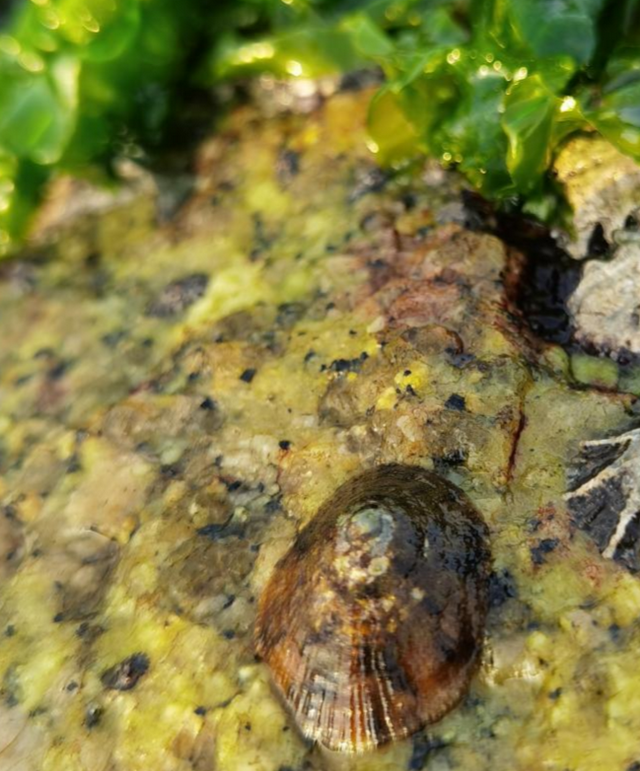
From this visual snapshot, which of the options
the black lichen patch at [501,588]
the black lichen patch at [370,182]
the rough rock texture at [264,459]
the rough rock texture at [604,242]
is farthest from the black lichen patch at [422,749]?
the black lichen patch at [370,182]

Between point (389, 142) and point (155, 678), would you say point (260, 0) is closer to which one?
point (389, 142)

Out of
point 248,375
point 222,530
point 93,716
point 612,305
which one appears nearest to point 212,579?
point 222,530

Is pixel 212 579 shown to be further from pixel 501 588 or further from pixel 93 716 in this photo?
pixel 501 588

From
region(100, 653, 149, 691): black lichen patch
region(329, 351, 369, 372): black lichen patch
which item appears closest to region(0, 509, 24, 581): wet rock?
region(100, 653, 149, 691): black lichen patch

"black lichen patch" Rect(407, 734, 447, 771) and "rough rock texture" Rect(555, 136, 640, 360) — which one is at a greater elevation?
"rough rock texture" Rect(555, 136, 640, 360)

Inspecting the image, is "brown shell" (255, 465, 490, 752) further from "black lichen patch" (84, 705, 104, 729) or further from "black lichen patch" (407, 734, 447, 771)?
"black lichen patch" (84, 705, 104, 729)

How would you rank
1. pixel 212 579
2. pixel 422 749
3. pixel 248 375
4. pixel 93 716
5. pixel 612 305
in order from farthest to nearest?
pixel 248 375 < pixel 612 305 < pixel 212 579 < pixel 93 716 < pixel 422 749

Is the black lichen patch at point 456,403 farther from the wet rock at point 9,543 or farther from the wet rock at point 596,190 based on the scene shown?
the wet rock at point 9,543
